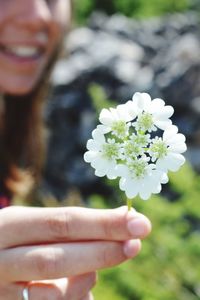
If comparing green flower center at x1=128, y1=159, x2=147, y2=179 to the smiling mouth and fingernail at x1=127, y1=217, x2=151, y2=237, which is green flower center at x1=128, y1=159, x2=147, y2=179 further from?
the smiling mouth

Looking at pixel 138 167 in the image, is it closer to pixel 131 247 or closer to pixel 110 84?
pixel 131 247

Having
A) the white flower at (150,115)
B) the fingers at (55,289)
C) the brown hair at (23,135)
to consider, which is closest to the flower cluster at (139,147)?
the white flower at (150,115)

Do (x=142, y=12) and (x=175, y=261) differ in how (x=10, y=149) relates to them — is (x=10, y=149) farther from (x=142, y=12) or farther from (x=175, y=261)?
(x=142, y=12)

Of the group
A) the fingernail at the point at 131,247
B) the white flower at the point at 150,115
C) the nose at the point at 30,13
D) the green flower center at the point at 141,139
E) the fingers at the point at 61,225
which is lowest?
the fingernail at the point at 131,247

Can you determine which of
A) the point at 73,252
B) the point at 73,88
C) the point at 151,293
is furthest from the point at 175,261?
the point at 73,88

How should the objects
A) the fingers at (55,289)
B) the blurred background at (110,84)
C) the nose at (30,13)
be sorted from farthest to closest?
1. the blurred background at (110,84)
2. the nose at (30,13)
3. the fingers at (55,289)

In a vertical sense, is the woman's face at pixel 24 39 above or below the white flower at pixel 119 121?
above

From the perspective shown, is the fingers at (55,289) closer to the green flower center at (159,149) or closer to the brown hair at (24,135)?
the green flower center at (159,149)
